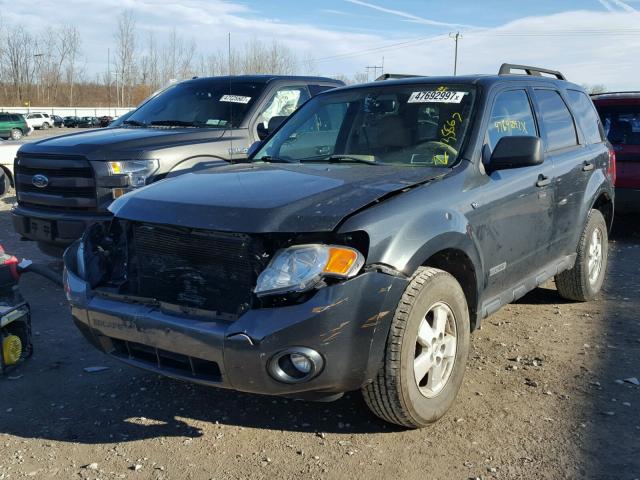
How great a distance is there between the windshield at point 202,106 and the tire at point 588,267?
3.47m

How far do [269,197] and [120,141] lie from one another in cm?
317

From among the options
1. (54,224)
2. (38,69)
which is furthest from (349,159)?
(38,69)

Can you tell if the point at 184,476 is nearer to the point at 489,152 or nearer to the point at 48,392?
the point at 48,392

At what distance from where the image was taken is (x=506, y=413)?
11.5ft

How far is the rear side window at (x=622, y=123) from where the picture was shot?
786cm

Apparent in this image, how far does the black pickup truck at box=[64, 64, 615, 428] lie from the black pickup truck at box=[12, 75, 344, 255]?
170 cm

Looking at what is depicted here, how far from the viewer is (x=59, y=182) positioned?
581 centimetres

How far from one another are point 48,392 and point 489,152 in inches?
121

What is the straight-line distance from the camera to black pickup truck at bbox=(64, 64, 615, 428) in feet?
9.12

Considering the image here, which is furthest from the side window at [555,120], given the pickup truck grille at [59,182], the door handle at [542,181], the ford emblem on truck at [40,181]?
the ford emblem on truck at [40,181]

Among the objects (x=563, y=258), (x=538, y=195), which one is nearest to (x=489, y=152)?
(x=538, y=195)

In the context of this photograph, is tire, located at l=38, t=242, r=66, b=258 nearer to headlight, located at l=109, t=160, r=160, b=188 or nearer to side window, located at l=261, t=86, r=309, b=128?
headlight, located at l=109, t=160, r=160, b=188

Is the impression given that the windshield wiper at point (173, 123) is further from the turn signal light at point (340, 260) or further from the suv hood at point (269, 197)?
the turn signal light at point (340, 260)

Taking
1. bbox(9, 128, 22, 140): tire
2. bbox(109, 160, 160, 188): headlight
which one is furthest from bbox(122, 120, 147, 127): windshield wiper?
bbox(9, 128, 22, 140): tire
